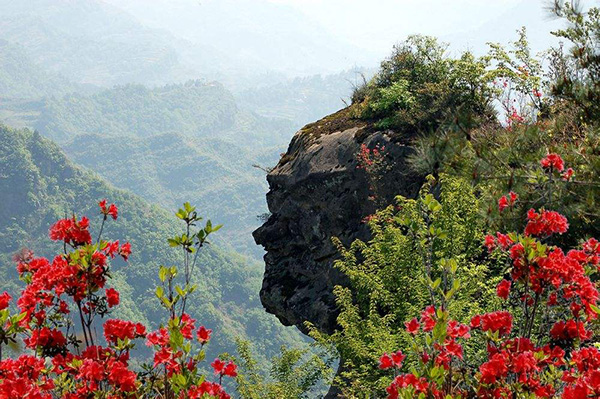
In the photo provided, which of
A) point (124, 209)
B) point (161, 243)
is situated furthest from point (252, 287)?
point (124, 209)

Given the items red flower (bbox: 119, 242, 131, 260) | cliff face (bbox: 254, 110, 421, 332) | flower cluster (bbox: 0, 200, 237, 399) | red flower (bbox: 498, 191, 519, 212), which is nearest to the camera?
flower cluster (bbox: 0, 200, 237, 399)

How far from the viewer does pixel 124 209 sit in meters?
138

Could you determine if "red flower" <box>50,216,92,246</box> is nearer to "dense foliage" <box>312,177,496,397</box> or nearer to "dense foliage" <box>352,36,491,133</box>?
"dense foliage" <box>312,177,496,397</box>

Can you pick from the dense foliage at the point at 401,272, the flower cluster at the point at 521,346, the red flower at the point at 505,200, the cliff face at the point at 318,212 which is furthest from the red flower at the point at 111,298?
the cliff face at the point at 318,212

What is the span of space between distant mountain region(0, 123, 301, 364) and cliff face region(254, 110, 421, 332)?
110604mm

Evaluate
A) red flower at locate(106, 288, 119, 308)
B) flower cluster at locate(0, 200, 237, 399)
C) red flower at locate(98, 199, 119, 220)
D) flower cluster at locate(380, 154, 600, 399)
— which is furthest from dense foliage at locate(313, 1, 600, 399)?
red flower at locate(98, 199, 119, 220)

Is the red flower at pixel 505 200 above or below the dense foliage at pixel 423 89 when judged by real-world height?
below

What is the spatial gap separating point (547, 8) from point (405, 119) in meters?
4.06

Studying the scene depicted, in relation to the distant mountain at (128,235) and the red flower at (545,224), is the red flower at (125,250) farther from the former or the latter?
the distant mountain at (128,235)

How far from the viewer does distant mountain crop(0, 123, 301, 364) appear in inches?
4993

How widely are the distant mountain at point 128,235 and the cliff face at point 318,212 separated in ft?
363

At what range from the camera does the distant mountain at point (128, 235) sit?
126812 mm

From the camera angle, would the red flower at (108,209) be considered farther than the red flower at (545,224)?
Yes

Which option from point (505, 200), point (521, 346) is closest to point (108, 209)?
point (521, 346)
